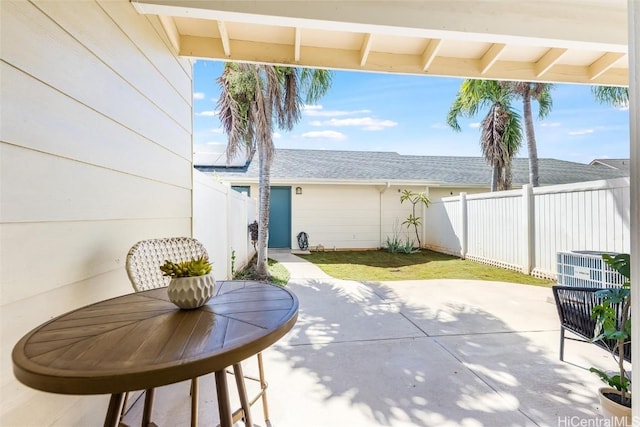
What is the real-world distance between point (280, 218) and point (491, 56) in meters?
8.49

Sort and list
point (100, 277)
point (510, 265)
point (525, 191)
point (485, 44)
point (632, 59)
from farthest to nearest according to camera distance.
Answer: point (510, 265)
point (525, 191)
point (485, 44)
point (100, 277)
point (632, 59)

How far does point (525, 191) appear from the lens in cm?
646

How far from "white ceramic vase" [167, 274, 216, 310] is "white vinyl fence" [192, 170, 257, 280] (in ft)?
6.66

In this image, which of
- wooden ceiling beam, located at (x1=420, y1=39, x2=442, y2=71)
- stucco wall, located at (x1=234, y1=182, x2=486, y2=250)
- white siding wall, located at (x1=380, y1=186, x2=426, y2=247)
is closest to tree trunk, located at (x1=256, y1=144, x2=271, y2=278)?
wooden ceiling beam, located at (x1=420, y1=39, x2=442, y2=71)

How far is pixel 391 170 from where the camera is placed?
484 inches

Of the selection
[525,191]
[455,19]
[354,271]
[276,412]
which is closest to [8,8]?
[276,412]

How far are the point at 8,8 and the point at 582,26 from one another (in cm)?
390

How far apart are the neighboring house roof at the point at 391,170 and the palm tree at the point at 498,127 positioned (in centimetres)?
215

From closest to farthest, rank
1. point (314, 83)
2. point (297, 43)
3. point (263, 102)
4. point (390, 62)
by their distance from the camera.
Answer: point (297, 43) → point (390, 62) → point (263, 102) → point (314, 83)

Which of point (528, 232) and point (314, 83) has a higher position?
point (314, 83)

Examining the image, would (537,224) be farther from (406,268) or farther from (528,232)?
(406,268)

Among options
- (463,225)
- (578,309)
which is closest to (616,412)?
(578,309)

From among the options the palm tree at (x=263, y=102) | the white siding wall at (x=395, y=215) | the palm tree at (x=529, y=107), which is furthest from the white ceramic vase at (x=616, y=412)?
the white siding wall at (x=395, y=215)

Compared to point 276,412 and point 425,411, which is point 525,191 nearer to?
point 425,411
